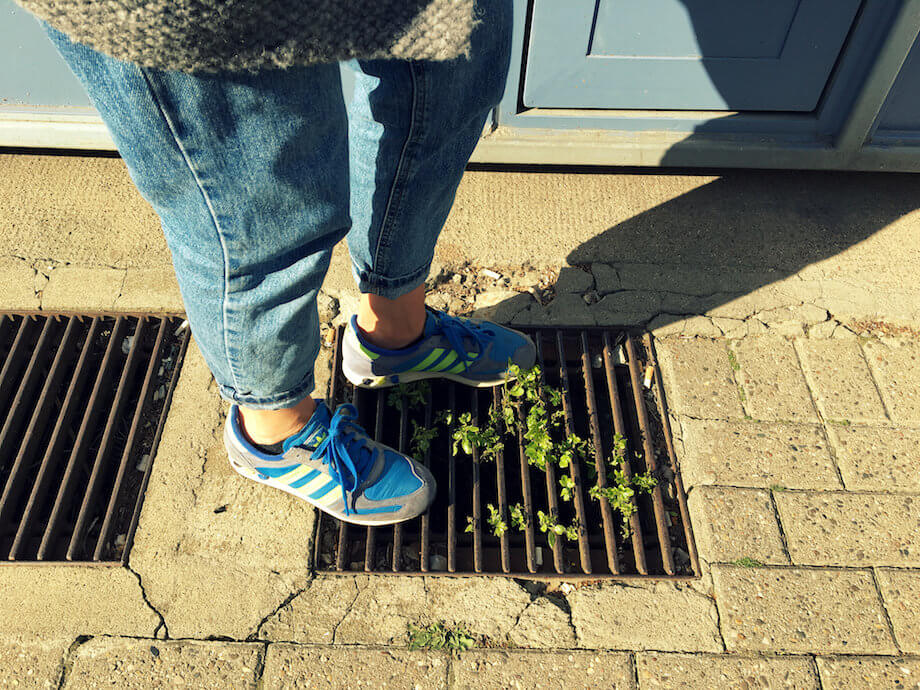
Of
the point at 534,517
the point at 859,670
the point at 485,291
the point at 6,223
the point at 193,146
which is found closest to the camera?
the point at 193,146

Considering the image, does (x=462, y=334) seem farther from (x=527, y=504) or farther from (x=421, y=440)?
(x=527, y=504)

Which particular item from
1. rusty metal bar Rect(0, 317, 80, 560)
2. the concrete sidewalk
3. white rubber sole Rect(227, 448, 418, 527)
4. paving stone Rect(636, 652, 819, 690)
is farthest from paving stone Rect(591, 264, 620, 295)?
rusty metal bar Rect(0, 317, 80, 560)

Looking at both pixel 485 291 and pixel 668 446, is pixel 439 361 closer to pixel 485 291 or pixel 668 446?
pixel 485 291

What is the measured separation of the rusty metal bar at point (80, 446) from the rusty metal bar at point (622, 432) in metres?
1.62

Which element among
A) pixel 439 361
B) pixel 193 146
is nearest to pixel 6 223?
pixel 439 361

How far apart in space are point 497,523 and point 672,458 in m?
0.58

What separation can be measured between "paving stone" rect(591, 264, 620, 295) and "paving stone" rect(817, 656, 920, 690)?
52.0 inches

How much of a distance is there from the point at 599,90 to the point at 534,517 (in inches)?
66.1

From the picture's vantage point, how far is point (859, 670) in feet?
5.37

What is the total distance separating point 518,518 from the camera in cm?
187

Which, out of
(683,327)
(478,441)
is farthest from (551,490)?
(683,327)

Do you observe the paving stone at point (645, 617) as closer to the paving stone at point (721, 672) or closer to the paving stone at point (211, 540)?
the paving stone at point (721, 672)

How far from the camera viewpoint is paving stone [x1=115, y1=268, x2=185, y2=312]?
2.35 m

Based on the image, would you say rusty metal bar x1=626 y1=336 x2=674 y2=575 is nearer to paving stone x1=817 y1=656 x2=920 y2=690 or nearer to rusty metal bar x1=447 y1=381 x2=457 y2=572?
paving stone x1=817 y1=656 x2=920 y2=690
